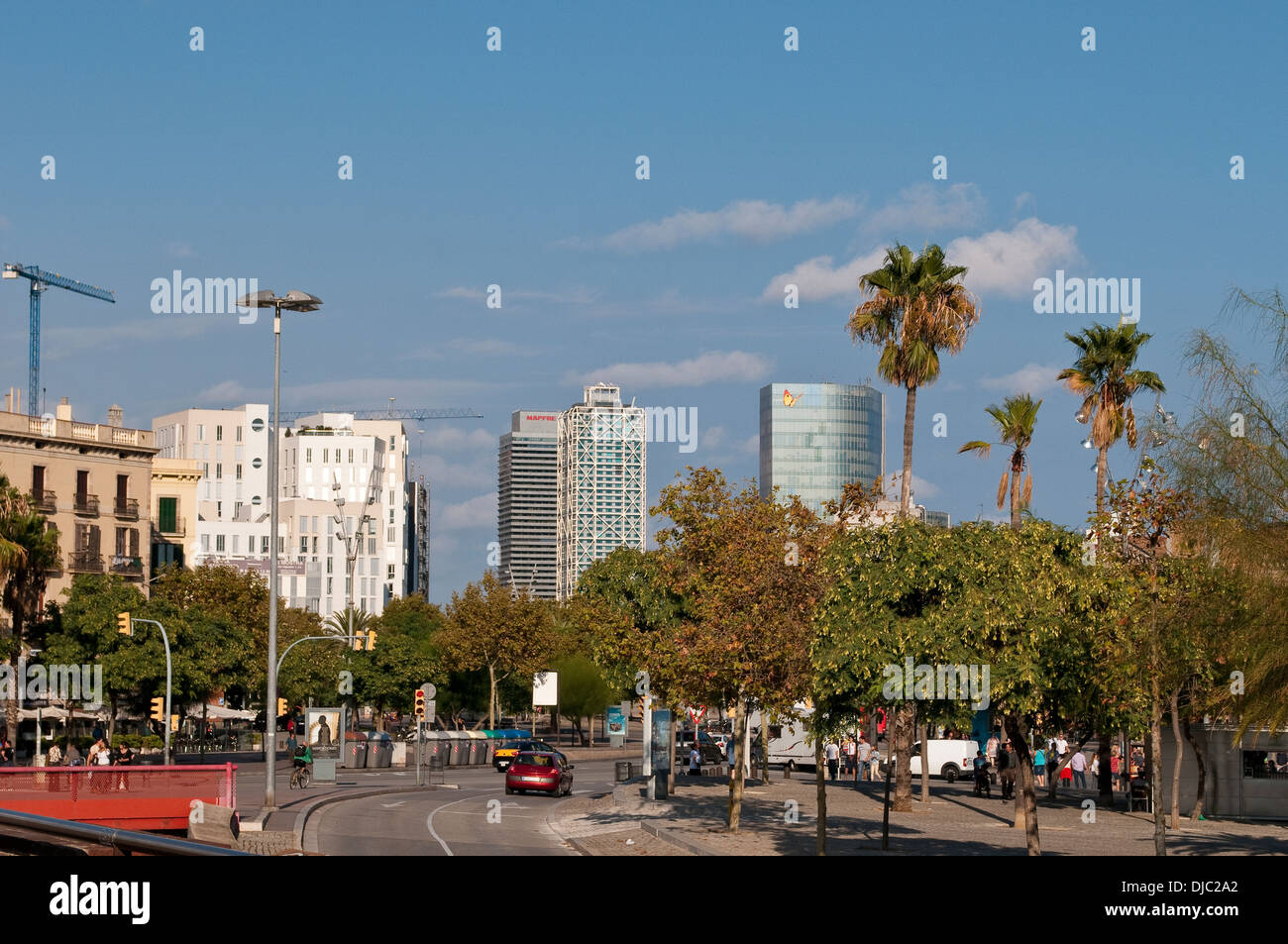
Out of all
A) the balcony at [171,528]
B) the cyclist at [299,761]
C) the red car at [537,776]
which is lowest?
the red car at [537,776]

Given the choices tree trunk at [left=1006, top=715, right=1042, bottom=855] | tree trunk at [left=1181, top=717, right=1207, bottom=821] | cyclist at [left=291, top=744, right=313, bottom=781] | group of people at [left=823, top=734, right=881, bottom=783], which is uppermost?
tree trunk at [left=1006, top=715, right=1042, bottom=855]

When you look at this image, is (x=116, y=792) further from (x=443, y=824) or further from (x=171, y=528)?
(x=171, y=528)

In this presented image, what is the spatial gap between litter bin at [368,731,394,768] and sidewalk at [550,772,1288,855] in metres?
22.6

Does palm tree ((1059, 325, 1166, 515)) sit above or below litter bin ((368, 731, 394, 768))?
above

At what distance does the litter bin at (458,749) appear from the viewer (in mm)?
71238

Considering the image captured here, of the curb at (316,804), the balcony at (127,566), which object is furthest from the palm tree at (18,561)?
the balcony at (127,566)

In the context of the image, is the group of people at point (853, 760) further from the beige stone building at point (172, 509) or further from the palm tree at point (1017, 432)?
the beige stone building at point (172, 509)

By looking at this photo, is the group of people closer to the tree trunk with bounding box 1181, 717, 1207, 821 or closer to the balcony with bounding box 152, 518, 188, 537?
the tree trunk with bounding box 1181, 717, 1207, 821

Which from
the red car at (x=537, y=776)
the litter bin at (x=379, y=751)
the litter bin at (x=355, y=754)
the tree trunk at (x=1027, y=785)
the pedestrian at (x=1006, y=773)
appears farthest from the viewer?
the litter bin at (x=379, y=751)

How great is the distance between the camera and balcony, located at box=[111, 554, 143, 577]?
82062 millimetres

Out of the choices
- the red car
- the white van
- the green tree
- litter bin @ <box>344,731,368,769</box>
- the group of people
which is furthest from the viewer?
the green tree

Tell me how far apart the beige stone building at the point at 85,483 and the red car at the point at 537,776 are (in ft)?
130

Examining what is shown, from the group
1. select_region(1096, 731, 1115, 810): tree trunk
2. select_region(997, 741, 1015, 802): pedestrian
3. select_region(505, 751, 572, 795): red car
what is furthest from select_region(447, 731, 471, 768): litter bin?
select_region(1096, 731, 1115, 810): tree trunk
